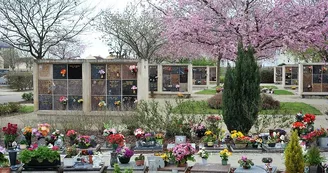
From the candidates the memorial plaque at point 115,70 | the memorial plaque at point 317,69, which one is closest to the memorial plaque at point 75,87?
the memorial plaque at point 115,70

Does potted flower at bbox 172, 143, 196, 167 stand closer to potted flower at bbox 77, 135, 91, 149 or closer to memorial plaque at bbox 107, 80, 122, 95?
potted flower at bbox 77, 135, 91, 149

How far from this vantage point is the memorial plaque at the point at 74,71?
17625 millimetres

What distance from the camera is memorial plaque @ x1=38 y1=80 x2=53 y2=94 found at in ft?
58.8

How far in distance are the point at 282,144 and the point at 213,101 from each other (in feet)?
36.7

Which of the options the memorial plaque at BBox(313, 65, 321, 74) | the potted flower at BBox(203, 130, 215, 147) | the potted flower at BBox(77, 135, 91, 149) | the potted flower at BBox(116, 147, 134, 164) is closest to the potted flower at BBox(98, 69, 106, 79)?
the potted flower at BBox(77, 135, 91, 149)

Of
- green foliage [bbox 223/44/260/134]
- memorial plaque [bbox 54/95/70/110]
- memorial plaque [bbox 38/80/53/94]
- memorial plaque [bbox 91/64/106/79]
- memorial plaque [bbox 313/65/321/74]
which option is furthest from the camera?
memorial plaque [bbox 313/65/321/74]

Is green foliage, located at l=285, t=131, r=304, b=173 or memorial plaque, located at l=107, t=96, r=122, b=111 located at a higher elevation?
memorial plaque, located at l=107, t=96, r=122, b=111

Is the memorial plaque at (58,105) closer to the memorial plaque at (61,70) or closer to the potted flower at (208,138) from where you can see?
the memorial plaque at (61,70)

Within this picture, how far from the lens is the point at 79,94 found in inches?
695

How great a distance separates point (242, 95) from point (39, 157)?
5.61m

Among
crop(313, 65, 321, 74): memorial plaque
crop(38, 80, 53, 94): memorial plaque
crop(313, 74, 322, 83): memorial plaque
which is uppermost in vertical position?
crop(313, 65, 321, 74): memorial plaque

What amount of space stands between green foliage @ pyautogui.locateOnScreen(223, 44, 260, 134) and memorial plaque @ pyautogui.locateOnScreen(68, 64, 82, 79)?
7.86 metres

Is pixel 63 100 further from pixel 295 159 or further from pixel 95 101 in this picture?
pixel 295 159

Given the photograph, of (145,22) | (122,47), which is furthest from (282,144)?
(122,47)
